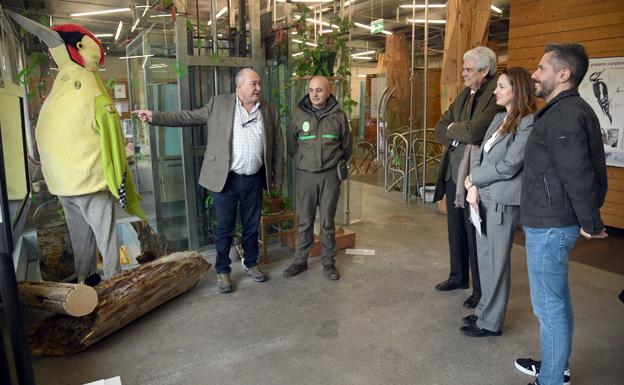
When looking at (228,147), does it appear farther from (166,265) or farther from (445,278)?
(445,278)

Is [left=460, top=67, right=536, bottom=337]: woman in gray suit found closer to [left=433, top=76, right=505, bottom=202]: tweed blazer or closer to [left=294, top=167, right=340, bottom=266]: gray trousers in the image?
[left=433, top=76, right=505, bottom=202]: tweed blazer

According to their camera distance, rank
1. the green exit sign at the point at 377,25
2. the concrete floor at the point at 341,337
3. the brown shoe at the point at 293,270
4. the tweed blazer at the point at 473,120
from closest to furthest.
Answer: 1. the concrete floor at the point at 341,337
2. the tweed blazer at the point at 473,120
3. the brown shoe at the point at 293,270
4. the green exit sign at the point at 377,25

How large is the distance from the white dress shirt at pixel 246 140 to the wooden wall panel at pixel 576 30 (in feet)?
11.0

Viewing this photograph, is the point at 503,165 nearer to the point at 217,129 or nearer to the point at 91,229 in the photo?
the point at 217,129

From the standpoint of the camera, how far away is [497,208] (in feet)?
7.77

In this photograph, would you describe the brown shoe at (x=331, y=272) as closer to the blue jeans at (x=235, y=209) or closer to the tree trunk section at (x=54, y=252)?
the blue jeans at (x=235, y=209)

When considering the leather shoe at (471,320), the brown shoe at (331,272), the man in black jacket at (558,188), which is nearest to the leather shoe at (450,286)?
the leather shoe at (471,320)

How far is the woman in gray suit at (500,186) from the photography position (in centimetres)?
223

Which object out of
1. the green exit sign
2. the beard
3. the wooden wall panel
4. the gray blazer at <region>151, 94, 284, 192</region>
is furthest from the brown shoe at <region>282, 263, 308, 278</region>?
the green exit sign

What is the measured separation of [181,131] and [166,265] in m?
1.24

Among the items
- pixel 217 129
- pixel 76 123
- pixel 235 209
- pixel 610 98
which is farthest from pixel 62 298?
pixel 610 98

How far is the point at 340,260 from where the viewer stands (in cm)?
397

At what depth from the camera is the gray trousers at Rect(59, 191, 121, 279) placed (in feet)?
9.16

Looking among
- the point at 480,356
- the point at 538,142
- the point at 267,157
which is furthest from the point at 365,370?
the point at 267,157
